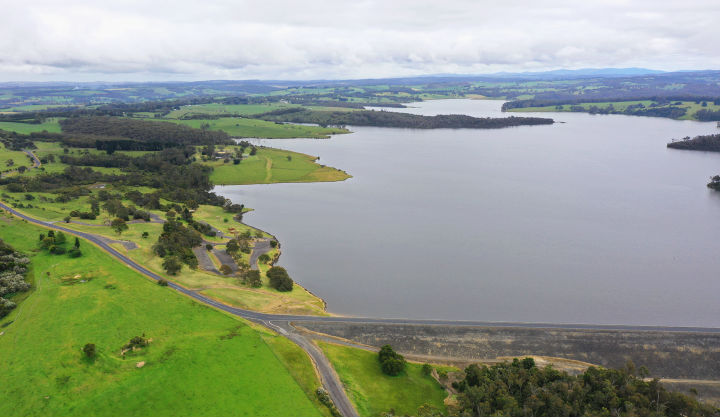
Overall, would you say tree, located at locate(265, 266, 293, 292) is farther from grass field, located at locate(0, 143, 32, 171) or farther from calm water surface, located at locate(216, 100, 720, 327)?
grass field, located at locate(0, 143, 32, 171)

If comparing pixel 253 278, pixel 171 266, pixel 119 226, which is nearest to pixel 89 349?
pixel 171 266

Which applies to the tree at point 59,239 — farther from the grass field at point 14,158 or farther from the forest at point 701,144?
the forest at point 701,144

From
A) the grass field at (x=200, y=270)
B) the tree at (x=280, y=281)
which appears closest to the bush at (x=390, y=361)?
the grass field at (x=200, y=270)

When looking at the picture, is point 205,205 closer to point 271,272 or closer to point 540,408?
point 271,272

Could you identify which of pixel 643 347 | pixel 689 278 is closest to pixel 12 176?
pixel 643 347

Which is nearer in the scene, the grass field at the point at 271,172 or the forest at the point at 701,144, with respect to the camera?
the grass field at the point at 271,172

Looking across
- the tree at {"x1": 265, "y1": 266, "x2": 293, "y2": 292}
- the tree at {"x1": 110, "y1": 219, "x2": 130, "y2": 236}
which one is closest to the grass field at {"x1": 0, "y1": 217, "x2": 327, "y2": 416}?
the tree at {"x1": 265, "y1": 266, "x2": 293, "y2": 292}
